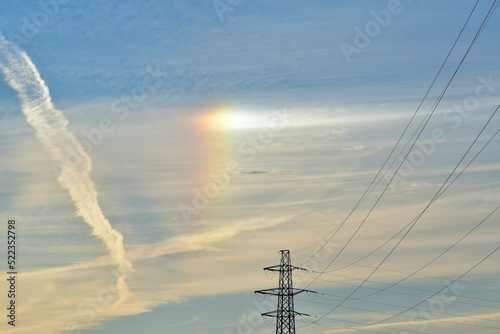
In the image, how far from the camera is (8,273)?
341 ft

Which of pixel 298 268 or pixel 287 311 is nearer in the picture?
pixel 287 311

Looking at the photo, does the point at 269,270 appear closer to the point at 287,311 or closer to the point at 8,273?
the point at 287,311

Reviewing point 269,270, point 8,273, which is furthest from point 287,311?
point 8,273

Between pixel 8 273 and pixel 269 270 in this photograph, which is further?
pixel 269 270

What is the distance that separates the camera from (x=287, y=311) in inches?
4323

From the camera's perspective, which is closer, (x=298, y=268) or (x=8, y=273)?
(x=8, y=273)

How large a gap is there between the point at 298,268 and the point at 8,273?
32.8 metres

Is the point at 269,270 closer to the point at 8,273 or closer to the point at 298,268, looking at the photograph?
the point at 298,268

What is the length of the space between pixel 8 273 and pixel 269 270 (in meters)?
28.9

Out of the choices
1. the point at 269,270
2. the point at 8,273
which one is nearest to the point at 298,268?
the point at 269,270

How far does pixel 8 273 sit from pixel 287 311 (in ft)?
96.5

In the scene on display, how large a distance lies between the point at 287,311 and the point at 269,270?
690cm

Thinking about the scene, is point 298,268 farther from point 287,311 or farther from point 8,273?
point 8,273
